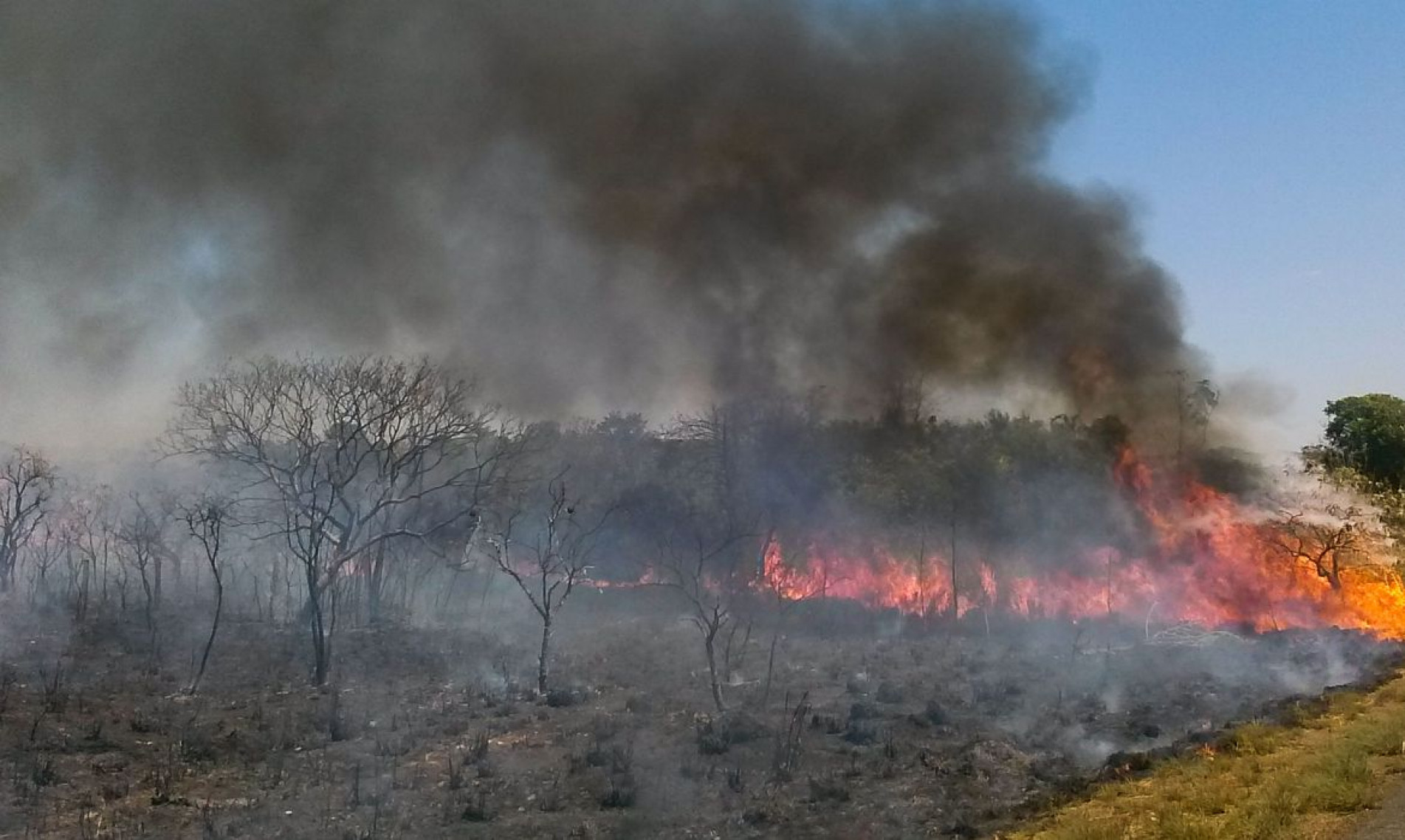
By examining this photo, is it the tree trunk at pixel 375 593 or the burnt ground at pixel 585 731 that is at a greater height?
the tree trunk at pixel 375 593

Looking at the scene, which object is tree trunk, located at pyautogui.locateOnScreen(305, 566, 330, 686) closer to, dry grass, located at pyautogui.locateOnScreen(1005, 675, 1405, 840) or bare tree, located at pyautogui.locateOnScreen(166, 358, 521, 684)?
bare tree, located at pyautogui.locateOnScreen(166, 358, 521, 684)

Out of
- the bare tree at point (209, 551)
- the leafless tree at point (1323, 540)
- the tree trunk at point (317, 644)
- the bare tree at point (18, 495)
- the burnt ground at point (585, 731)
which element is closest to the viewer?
the burnt ground at point (585, 731)

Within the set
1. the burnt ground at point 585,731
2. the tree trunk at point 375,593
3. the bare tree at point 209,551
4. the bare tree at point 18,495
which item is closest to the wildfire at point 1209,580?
the burnt ground at point 585,731

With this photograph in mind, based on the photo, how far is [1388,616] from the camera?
109ft

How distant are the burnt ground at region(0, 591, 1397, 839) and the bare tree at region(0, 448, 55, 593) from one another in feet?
17.9

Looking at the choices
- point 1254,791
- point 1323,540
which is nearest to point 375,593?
point 1254,791

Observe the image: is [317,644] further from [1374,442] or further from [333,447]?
[1374,442]

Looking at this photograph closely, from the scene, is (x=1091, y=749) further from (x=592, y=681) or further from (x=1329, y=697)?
(x=592, y=681)

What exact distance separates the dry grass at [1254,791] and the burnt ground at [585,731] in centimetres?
98

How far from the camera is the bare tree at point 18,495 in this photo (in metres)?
30.9

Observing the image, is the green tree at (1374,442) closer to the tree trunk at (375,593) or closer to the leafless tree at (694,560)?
the leafless tree at (694,560)

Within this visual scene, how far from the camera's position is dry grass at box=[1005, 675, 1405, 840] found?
30.1 feet

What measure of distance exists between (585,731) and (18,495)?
84.9 ft

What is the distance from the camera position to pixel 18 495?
31219 mm
